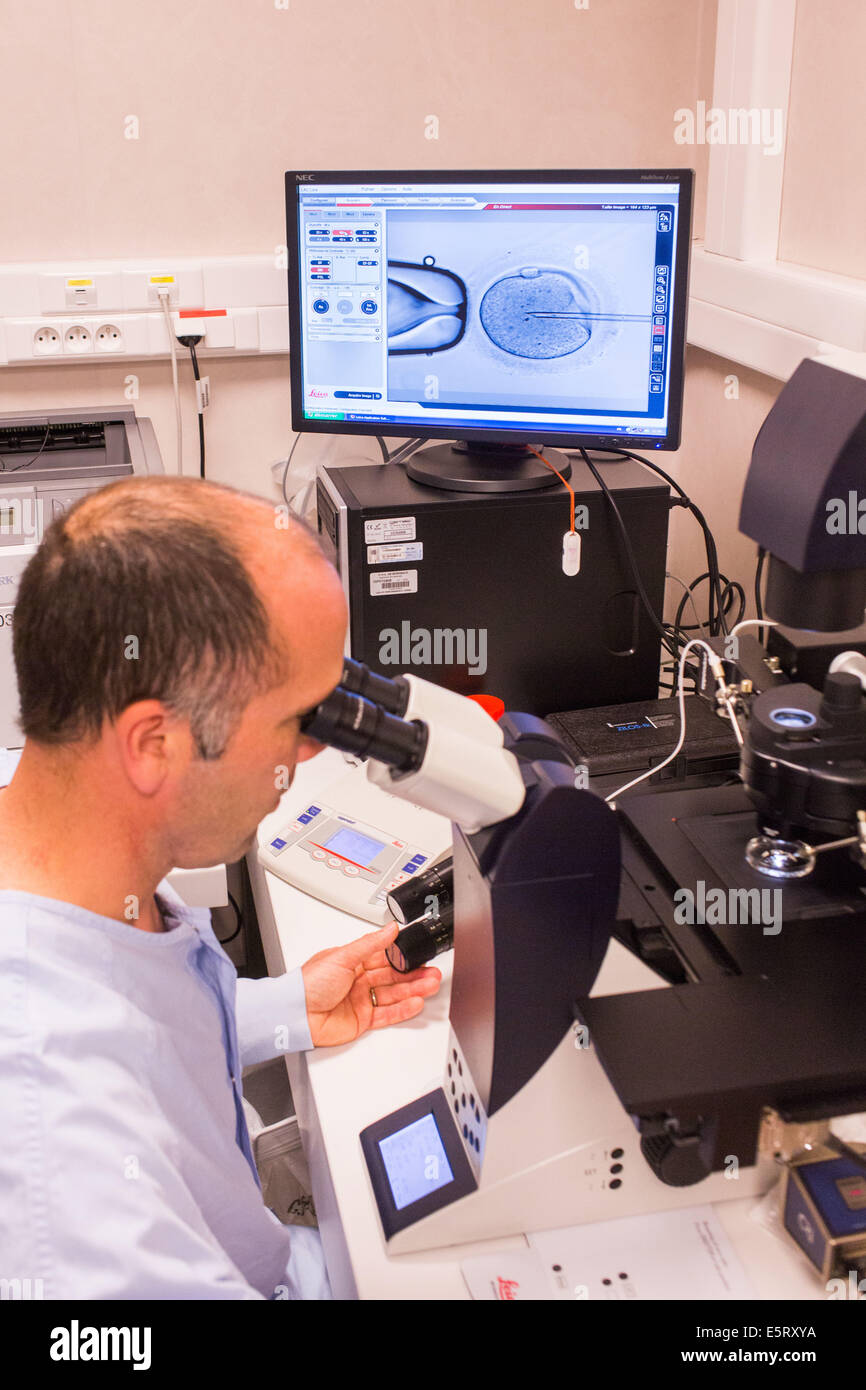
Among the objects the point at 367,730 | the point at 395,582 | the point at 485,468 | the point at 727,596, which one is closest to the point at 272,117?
the point at 485,468

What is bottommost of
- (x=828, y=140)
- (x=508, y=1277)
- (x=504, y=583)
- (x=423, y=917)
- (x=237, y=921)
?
(x=237, y=921)

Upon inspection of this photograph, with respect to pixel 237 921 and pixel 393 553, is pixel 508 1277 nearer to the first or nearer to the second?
pixel 393 553

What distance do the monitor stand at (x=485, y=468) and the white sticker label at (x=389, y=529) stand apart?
0.09m

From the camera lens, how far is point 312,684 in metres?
0.78

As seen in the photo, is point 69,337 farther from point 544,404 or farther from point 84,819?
point 84,819

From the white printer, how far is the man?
0.57m

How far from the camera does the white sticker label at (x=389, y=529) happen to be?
151 cm

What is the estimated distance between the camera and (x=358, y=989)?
1.18 meters

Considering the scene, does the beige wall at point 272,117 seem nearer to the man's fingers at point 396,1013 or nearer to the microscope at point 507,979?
the man's fingers at point 396,1013

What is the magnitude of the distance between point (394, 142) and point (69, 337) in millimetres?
683

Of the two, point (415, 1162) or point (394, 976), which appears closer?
point (415, 1162)

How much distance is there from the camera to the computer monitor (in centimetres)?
147

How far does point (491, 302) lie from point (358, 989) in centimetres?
95

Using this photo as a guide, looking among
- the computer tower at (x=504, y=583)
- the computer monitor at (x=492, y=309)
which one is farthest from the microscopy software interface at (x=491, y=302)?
the computer tower at (x=504, y=583)
